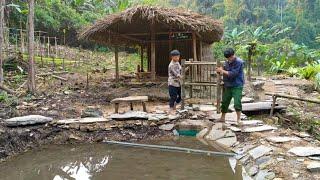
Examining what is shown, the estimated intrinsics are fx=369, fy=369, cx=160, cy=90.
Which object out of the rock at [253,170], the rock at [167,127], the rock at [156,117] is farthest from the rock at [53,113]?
the rock at [253,170]

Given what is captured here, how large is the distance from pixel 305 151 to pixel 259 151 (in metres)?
0.67

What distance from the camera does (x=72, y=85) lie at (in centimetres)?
1312

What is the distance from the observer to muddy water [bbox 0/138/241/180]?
5406 millimetres

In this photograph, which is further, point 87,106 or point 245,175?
point 87,106

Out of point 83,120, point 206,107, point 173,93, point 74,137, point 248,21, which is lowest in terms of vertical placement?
point 74,137

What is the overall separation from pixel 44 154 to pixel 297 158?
4211 millimetres

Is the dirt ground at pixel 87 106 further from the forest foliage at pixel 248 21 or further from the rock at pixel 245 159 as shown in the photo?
the forest foliage at pixel 248 21

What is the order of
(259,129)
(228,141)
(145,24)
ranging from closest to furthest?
(228,141) → (259,129) → (145,24)

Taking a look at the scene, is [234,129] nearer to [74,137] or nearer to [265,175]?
[265,175]

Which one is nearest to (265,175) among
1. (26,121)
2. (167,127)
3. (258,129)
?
(258,129)

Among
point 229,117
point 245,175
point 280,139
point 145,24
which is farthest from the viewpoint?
point 145,24

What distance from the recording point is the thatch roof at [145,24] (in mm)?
10977

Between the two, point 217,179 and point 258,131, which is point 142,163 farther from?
point 258,131

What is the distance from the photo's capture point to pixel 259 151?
5.67 metres
